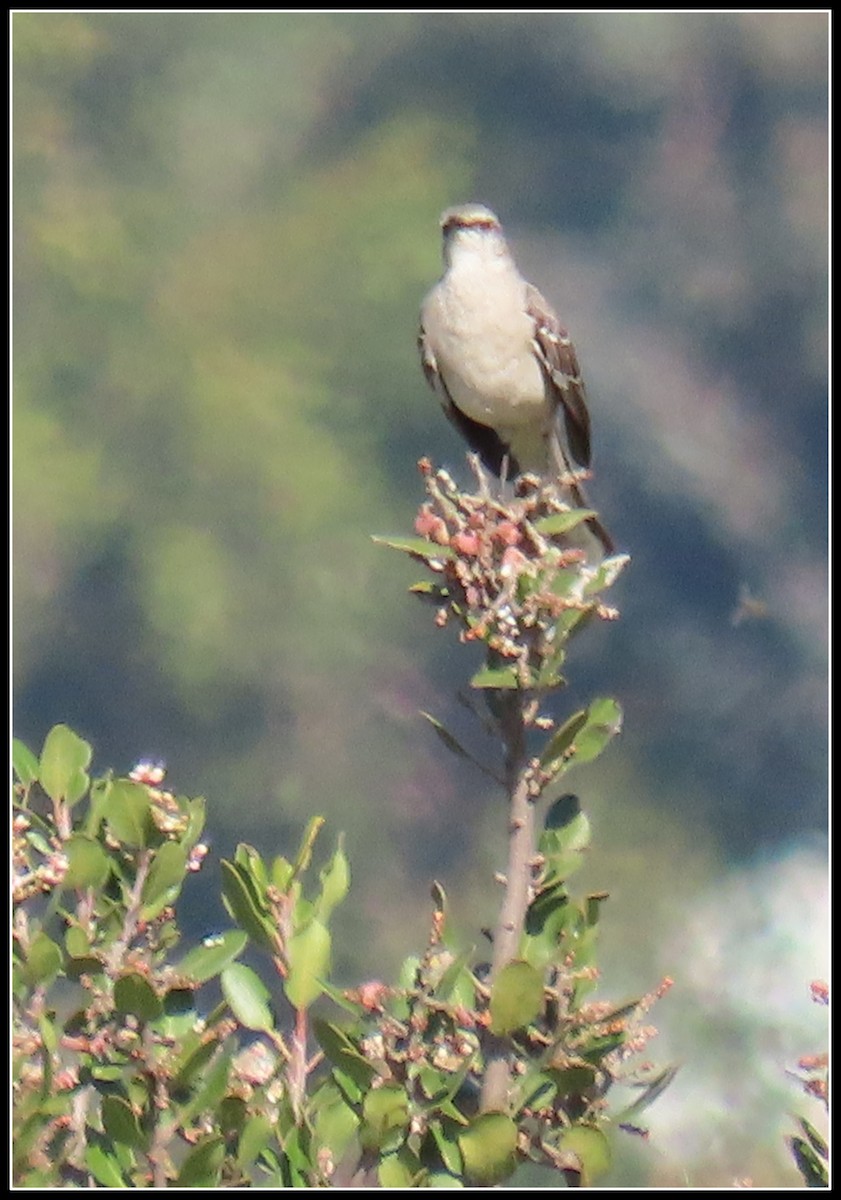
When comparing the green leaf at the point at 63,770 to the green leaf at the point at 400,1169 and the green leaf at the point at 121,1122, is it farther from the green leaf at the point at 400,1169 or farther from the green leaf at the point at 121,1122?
the green leaf at the point at 400,1169

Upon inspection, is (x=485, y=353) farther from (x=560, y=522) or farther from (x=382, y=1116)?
(x=382, y=1116)

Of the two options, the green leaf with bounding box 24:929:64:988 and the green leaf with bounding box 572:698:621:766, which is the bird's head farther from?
the green leaf with bounding box 24:929:64:988

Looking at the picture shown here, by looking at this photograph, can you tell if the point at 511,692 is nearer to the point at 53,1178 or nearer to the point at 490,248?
the point at 53,1178

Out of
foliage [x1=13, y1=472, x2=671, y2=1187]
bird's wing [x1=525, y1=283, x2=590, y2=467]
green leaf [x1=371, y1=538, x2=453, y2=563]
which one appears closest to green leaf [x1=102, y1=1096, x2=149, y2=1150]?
foliage [x1=13, y1=472, x2=671, y2=1187]

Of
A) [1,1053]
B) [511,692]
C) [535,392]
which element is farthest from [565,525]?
[535,392]

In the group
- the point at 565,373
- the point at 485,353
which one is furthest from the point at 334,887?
the point at 565,373

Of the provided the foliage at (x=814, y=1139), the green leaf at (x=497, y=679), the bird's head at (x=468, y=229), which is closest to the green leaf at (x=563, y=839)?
the green leaf at (x=497, y=679)
